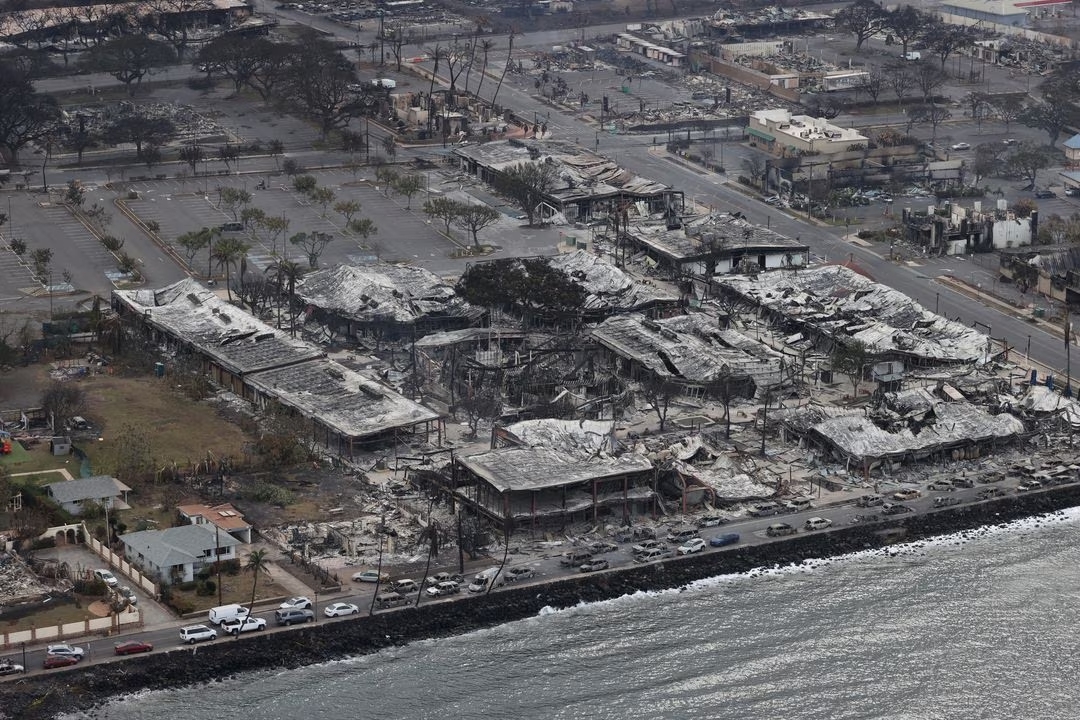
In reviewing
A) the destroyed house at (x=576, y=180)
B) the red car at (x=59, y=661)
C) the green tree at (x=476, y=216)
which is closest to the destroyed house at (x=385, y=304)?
the green tree at (x=476, y=216)

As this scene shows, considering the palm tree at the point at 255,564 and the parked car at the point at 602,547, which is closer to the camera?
the palm tree at the point at 255,564

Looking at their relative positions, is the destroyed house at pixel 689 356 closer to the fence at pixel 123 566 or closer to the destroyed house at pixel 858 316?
the destroyed house at pixel 858 316

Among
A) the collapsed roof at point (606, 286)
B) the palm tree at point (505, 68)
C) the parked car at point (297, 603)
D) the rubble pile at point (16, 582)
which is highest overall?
the collapsed roof at point (606, 286)

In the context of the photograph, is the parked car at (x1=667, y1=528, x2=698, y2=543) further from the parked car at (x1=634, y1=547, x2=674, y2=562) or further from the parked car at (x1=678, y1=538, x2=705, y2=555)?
the parked car at (x1=634, y1=547, x2=674, y2=562)

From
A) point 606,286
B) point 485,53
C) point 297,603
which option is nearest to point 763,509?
point 297,603

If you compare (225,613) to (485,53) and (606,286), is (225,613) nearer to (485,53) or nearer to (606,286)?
(606,286)
